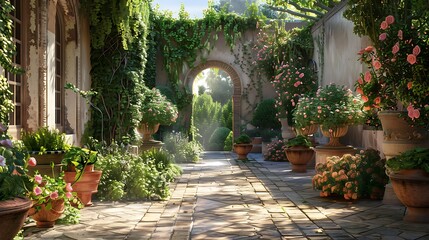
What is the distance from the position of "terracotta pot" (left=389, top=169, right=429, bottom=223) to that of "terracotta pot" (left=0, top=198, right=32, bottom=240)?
3.63 m

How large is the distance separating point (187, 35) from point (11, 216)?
15797 millimetres

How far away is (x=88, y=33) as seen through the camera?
33.3ft

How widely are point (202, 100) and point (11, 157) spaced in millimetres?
22190

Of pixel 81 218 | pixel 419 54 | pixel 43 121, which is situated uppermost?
pixel 419 54

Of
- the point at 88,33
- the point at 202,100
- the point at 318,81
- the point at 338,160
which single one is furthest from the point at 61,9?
the point at 202,100

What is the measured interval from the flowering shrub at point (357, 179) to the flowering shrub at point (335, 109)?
2.36 metres

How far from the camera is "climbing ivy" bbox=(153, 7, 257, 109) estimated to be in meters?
18.5

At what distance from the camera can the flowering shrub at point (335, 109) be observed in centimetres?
972

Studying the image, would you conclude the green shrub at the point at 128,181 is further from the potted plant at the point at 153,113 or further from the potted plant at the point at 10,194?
the potted plant at the point at 153,113

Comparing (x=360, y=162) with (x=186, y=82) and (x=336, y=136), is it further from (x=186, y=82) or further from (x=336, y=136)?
(x=186, y=82)

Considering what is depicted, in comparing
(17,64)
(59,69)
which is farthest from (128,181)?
(59,69)

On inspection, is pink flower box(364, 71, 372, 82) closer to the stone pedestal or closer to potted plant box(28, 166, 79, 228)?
the stone pedestal

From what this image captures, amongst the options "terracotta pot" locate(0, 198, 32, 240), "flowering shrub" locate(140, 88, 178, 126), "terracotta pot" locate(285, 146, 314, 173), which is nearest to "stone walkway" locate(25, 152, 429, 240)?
"terracotta pot" locate(0, 198, 32, 240)

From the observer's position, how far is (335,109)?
9.85 m
